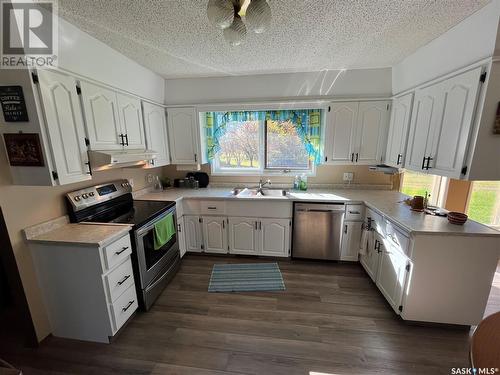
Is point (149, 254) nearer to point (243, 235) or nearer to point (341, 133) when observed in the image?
point (243, 235)

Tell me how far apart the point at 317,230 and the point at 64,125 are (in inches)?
110

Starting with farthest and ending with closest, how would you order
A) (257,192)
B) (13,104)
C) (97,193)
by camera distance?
(257,192)
(97,193)
(13,104)

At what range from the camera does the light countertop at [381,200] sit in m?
1.72

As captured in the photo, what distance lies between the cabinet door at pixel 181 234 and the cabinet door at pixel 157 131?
2.79 feet

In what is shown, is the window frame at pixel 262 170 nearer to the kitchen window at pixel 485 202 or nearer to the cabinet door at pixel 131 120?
the cabinet door at pixel 131 120

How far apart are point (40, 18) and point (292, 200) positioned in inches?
107

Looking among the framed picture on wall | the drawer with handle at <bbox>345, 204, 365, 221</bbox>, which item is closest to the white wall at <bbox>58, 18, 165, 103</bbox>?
the framed picture on wall

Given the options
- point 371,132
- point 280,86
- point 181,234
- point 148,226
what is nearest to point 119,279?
point 148,226

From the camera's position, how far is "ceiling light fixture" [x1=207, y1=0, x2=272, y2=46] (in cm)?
103

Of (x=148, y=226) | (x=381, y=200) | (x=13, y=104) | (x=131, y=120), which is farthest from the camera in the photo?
(x=381, y=200)

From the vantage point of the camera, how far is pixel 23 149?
1486 millimetres

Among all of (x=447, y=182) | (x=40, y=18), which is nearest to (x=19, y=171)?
(x=40, y=18)

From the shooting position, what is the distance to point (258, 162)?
3420 millimetres

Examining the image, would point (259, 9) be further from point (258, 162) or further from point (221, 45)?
point (258, 162)
